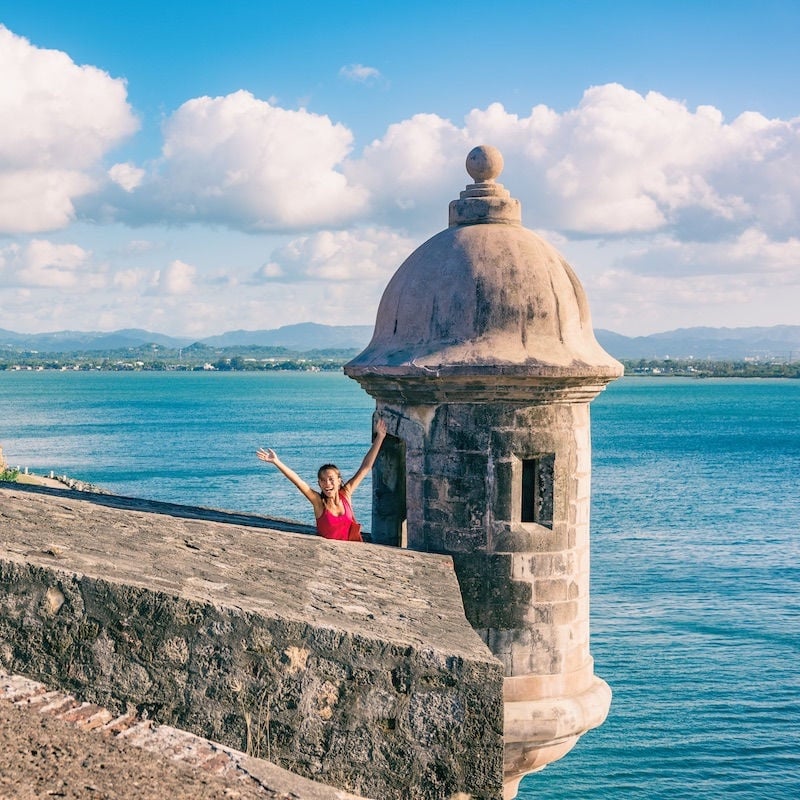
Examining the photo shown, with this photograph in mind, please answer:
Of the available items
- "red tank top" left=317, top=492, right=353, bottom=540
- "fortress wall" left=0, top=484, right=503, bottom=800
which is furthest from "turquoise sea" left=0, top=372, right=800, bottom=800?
"fortress wall" left=0, top=484, right=503, bottom=800

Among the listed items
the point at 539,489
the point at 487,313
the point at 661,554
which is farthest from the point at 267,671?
the point at 661,554

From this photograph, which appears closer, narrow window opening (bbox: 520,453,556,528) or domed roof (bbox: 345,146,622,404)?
domed roof (bbox: 345,146,622,404)

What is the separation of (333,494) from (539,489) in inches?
52.0

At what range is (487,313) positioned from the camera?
6.99 m

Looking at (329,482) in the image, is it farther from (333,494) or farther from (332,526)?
(332,526)

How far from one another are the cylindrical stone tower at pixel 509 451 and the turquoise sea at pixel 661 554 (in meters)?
12.9

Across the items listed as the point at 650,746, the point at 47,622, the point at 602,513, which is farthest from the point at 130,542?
the point at 602,513

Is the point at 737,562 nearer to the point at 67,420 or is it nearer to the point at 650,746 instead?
the point at 650,746

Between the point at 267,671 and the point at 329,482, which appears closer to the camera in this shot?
the point at 267,671

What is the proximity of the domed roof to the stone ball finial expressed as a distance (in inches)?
7.2

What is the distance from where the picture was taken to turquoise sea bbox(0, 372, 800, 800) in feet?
66.3

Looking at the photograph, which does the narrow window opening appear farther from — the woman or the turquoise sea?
the turquoise sea

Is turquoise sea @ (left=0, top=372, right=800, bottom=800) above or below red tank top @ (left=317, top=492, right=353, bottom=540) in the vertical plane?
below

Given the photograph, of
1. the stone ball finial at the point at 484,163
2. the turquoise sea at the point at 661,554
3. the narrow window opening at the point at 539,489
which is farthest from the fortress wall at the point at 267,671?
the turquoise sea at the point at 661,554
